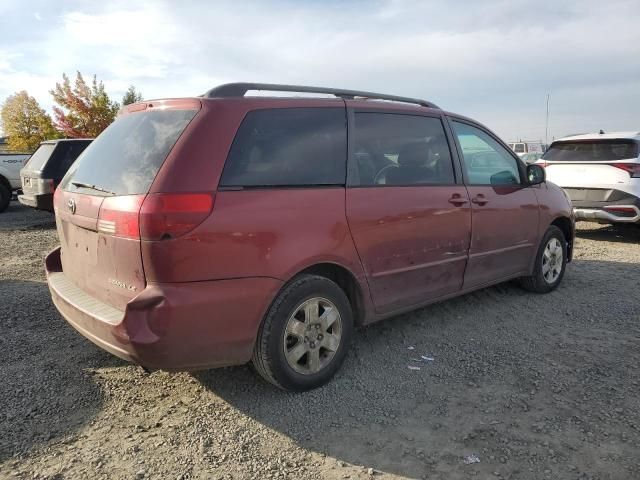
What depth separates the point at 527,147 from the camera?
28.8 m

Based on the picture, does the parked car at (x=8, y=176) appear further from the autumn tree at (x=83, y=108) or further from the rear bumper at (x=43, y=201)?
the autumn tree at (x=83, y=108)

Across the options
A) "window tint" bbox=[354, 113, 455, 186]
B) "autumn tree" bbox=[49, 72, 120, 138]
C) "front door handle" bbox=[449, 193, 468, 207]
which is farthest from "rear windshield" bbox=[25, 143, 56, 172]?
"autumn tree" bbox=[49, 72, 120, 138]

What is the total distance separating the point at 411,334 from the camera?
425cm

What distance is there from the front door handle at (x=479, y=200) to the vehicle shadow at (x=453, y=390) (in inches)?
41.2

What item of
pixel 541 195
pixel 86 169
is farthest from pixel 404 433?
pixel 541 195

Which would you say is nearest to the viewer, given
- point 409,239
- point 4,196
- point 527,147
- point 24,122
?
point 409,239

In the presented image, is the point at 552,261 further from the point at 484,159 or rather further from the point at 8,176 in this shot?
the point at 8,176

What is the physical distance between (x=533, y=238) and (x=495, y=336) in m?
1.35

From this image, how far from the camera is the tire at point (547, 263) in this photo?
5250 mm

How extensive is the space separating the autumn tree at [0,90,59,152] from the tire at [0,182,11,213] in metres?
24.7

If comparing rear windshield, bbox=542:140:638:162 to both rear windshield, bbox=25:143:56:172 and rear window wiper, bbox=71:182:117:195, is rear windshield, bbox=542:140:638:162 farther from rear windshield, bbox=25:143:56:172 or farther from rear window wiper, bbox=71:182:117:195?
rear windshield, bbox=25:143:56:172

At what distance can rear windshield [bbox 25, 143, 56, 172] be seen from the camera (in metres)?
10.1

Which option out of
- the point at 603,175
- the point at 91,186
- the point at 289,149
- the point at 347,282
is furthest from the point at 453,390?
the point at 603,175

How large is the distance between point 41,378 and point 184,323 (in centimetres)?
140
